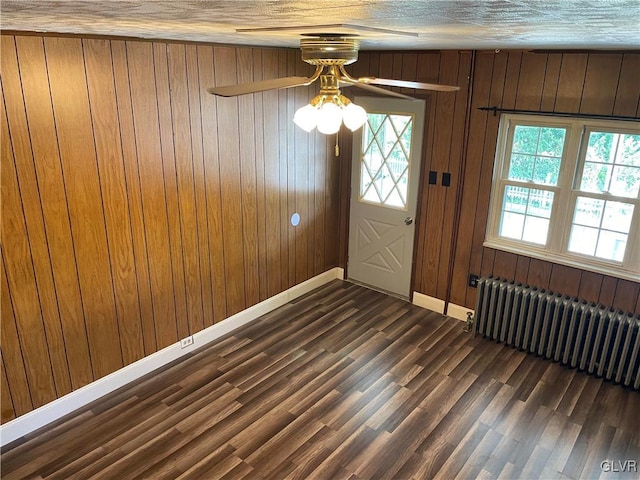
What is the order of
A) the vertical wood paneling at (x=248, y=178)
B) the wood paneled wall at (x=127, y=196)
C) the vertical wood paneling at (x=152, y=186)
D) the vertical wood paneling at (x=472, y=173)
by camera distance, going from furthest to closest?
the vertical wood paneling at (x=472, y=173) < the vertical wood paneling at (x=248, y=178) < the vertical wood paneling at (x=152, y=186) < the wood paneled wall at (x=127, y=196)

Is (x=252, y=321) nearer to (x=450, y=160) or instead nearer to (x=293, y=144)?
(x=293, y=144)

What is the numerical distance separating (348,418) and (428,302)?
1937mm

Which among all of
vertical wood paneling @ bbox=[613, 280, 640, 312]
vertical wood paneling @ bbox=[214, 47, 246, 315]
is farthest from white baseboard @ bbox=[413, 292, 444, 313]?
vertical wood paneling @ bbox=[214, 47, 246, 315]

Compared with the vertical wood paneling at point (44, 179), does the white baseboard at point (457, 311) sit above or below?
below

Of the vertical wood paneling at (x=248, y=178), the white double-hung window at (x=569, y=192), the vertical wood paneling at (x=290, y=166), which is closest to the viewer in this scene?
the white double-hung window at (x=569, y=192)

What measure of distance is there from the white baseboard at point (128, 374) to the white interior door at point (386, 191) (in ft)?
2.67

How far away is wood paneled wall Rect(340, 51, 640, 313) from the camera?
3664mm

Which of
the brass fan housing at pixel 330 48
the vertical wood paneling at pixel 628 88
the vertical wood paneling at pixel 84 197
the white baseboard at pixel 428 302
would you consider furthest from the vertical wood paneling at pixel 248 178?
the vertical wood paneling at pixel 628 88

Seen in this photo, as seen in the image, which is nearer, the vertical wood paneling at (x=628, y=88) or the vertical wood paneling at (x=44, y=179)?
the vertical wood paneling at (x=44, y=179)

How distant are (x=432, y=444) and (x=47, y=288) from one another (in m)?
2.79

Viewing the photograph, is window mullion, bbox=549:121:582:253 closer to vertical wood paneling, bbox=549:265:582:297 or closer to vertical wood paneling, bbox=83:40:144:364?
vertical wood paneling, bbox=549:265:582:297

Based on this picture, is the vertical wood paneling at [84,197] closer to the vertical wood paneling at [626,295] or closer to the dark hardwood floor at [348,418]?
the dark hardwood floor at [348,418]

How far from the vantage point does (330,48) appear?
208cm

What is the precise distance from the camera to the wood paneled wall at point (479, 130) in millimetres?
3664
